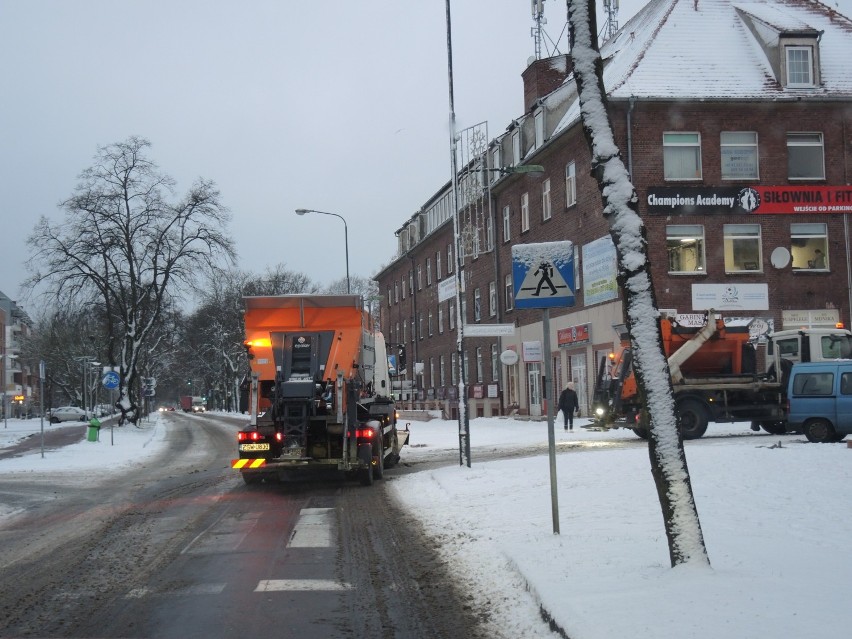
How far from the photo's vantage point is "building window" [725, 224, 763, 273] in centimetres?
3366

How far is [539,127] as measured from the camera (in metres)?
40.4

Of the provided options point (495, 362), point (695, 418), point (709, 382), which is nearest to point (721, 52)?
point (709, 382)

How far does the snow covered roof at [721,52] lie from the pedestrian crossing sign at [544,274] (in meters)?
24.9

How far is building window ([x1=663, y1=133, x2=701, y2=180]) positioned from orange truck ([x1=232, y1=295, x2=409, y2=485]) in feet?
65.9

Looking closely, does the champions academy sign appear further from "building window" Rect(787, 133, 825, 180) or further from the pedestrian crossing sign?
the pedestrian crossing sign

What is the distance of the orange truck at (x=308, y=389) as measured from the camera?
15.9m

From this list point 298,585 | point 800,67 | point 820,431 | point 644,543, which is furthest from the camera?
point 800,67

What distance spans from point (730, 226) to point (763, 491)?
2438 cm

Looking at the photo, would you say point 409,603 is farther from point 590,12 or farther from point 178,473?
point 178,473

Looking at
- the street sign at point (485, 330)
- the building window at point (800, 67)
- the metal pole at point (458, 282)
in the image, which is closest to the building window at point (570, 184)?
the building window at point (800, 67)

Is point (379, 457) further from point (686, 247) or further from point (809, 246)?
point (809, 246)

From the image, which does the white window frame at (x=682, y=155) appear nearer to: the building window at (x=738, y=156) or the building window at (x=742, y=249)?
the building window at (x=738, y=156)

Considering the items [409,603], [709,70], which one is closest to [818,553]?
[409,603]

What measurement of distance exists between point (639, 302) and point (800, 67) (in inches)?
1251
